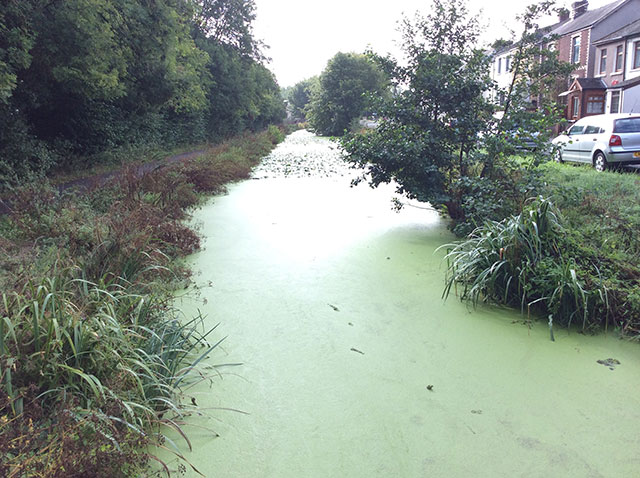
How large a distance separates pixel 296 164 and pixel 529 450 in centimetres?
1394

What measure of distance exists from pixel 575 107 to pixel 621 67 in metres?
2.58

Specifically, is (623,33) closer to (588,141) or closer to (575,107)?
(575,107)

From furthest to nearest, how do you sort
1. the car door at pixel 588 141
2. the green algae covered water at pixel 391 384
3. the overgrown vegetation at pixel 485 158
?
the car door at pixel 588 141, the overgrown vegetation at pixel 485 158, the green algae covered water at pixel 391 384

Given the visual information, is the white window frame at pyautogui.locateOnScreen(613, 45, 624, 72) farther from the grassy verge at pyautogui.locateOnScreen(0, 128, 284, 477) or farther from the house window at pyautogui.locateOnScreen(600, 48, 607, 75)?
the grassy verge at pyautogui.locateOnScreen(0, 128, 284, 477)

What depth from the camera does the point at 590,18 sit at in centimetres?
2712

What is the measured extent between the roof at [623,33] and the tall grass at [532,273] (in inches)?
909

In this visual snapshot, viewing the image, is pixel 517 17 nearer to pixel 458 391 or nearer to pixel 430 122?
pixel 430 122

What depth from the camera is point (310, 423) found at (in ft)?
8.27

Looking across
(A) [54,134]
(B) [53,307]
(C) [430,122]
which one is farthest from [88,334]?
(A) [54,134]

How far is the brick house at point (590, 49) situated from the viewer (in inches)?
974

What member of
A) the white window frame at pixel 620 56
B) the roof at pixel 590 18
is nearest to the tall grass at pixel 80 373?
the white window frame at pixel 620 56

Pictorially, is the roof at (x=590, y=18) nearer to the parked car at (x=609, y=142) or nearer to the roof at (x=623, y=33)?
the roof at (x=623, y=33)

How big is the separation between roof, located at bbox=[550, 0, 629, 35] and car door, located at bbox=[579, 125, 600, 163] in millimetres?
18780

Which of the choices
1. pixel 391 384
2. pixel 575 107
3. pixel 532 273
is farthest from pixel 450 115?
pixel 575 107
